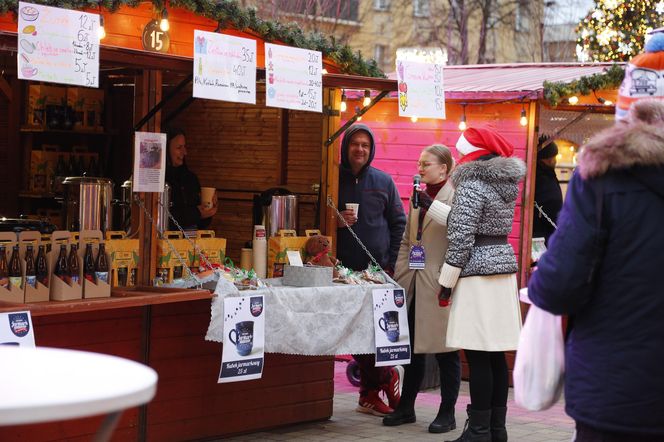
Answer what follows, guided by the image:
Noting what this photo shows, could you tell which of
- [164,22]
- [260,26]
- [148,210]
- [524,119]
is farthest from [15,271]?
[524,119]

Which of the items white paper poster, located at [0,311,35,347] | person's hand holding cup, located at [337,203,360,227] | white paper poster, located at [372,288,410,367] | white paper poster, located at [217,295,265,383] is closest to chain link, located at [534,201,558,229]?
person's hand holding cup, located at [337,203,360,227]

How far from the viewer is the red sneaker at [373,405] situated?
7.67 meters

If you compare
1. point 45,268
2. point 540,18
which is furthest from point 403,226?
point 540,18

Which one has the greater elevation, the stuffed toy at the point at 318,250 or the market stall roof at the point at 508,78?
the market stall roof at the point at 508,78

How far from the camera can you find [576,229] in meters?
3.47

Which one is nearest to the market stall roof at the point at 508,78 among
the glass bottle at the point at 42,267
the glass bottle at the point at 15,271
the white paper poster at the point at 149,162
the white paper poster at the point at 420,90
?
the white paper poster at the point at 420,90

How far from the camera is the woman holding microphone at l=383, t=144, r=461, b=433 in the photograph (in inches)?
277

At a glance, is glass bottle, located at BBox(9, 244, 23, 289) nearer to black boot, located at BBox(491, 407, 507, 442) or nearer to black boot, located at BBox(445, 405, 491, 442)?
black boot, located at BBox(445, 405, 491, 442)

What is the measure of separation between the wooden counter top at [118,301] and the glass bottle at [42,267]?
0.12m

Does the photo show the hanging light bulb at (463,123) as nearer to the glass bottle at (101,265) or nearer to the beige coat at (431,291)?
the beige coat at (431,291)

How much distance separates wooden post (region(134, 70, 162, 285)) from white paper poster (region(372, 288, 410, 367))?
4.54ft

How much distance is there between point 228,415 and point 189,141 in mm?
2192

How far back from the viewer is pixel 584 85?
9.12m

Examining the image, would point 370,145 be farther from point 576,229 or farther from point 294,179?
point 576,229
